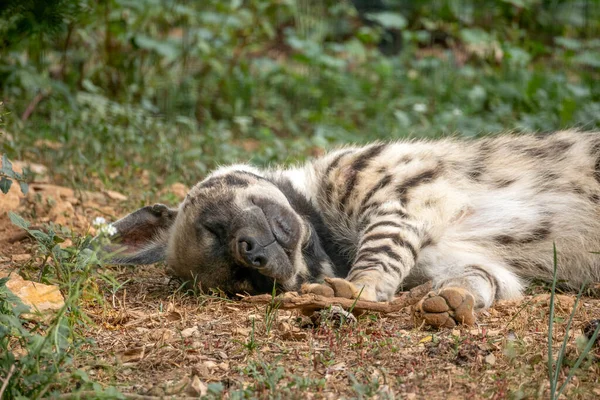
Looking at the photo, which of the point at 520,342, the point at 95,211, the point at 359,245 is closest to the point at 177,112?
the point at 95,211

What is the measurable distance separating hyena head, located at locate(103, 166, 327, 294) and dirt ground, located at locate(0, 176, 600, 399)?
0.17m

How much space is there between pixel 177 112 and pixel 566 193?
4.51 metres

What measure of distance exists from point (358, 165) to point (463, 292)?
4.08 feet

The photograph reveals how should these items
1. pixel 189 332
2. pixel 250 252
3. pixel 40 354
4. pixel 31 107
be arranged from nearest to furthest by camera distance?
pixel 40 354
pixel 189 332
pixel 250 252
pixel 31 107

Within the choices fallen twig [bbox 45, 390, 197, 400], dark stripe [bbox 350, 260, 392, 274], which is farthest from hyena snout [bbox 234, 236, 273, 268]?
fallen twig [bbox 45, 390, 197, 400]

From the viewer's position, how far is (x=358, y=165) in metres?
4.54

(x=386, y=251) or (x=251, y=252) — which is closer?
(x=251, y=252)

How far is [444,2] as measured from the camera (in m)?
9.70

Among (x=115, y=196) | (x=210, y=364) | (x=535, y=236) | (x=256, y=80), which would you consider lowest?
(x=256, y=80)

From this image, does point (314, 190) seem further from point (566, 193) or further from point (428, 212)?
point (566, 193)

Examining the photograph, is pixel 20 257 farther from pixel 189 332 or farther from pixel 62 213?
pixel 189 332

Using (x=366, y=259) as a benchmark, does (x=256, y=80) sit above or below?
below

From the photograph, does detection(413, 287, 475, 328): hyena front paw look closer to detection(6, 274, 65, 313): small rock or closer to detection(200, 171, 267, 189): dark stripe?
detection(200, 171, 267, 189): dark stripe

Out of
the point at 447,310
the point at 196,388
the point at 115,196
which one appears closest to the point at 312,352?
the point at 196,388
